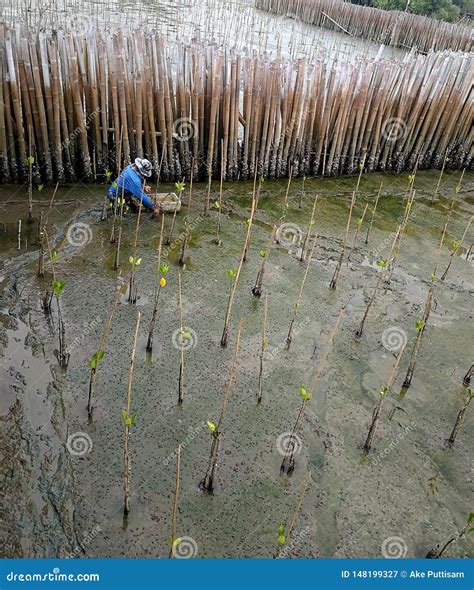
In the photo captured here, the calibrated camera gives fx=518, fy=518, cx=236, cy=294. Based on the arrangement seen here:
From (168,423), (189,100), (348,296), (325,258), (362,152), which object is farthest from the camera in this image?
(362,152)

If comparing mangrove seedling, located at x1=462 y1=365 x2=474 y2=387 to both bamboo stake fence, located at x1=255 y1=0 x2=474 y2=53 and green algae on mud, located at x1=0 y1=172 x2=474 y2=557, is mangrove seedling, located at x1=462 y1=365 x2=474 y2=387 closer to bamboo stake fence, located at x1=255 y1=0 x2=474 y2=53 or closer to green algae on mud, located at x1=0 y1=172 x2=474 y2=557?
green algae on mud, located at x1=0 y1=172 x2=474 y2=557

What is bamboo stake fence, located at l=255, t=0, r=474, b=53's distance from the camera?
1952 cm

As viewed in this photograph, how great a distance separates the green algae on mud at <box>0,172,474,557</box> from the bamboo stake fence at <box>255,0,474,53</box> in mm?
15709

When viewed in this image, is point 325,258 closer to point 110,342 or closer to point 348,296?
point 348,296

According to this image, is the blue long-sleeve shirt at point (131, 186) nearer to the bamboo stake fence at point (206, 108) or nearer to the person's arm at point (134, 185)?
the person's arm at point (134, 185)

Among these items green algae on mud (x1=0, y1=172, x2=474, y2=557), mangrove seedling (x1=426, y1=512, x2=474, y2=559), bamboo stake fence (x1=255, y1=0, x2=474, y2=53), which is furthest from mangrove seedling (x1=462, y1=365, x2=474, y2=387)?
bamboo stake fence (x1=255, y1=0, x2=474, y2=53)

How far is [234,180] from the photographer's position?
905 cm

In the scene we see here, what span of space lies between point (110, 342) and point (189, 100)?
449 centimetres

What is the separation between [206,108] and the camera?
27.4 feet

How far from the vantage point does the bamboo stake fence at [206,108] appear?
724cm

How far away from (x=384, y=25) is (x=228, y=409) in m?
21.1

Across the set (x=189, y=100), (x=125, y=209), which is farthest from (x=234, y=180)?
(x=125, y=209)

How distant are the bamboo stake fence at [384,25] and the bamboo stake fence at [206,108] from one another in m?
10.6

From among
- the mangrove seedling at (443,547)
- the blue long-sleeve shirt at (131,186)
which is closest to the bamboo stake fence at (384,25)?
the blue long-sleeve shirt at (131,186)
